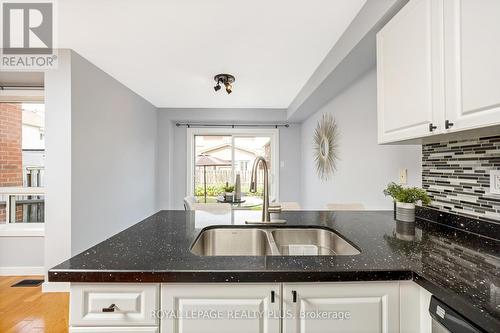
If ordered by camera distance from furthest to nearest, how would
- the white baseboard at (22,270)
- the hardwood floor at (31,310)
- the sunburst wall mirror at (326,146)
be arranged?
the sunburst wall mirror at (326,146), the white baseboard at (22,270), the hardwood floor at (31,310)

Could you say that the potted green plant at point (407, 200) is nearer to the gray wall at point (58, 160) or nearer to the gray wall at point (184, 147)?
the gray wall at point (58, 160)

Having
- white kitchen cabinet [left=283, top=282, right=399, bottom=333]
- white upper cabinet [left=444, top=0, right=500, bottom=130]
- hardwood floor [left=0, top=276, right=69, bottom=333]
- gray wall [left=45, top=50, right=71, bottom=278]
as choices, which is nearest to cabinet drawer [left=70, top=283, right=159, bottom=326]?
white kitchen cabinet [left=283, top=282, right=399, bottom=333]

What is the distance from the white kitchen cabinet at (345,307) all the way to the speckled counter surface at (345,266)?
44 mm

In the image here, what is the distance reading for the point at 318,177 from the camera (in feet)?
12.8

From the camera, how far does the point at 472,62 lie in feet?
2.94

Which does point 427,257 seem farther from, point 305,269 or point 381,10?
point 381,10

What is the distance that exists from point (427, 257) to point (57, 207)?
9.55ft

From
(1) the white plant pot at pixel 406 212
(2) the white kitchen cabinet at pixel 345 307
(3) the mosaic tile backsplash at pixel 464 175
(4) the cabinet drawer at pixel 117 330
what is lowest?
(4) the cabinet drawer at pixel 117 330

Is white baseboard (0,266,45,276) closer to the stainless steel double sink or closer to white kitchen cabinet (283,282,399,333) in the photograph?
the stainless steel double sink

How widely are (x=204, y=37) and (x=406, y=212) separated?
209 centimetres

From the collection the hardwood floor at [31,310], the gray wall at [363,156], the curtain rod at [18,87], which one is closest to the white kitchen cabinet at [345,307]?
the gray wall at [363,156]

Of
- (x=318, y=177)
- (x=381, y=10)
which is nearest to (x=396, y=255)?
(x=381, y=10)

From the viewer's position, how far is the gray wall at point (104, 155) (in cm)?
252

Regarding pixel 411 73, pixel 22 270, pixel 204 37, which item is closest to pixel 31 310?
pixel 22 270
